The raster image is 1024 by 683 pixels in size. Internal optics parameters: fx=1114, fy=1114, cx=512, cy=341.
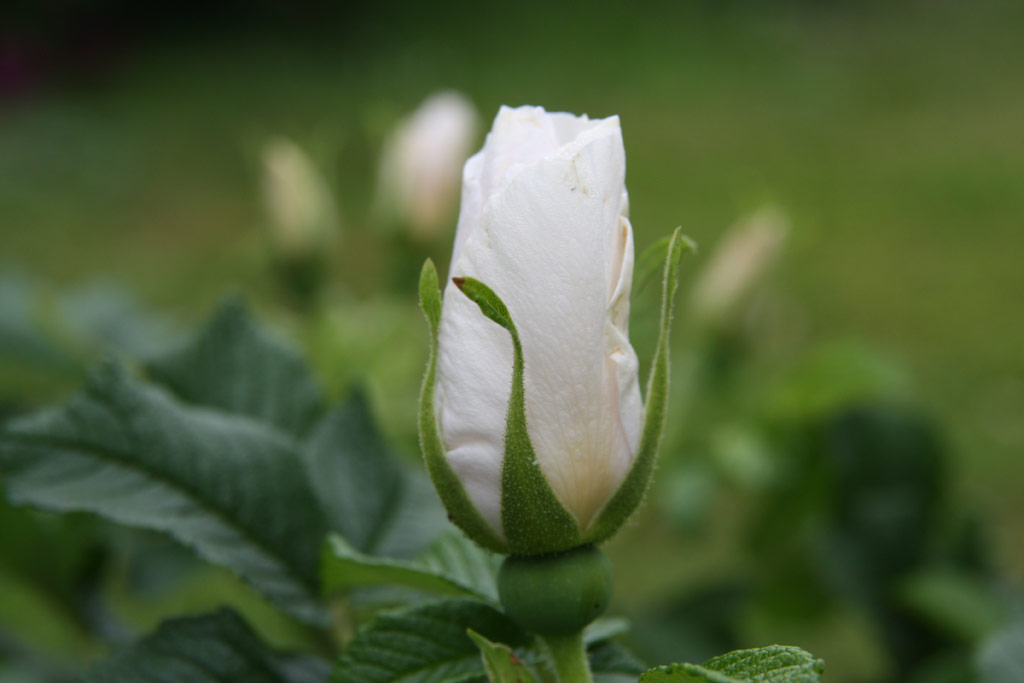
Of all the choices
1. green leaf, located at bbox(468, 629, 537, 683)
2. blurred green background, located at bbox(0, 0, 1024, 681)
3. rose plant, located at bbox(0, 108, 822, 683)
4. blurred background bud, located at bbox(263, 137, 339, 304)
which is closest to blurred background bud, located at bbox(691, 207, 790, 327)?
blurred green background, located at bbox(0, 0, 1024, 681)

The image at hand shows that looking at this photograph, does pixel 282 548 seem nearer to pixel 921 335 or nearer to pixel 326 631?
pixel 326 631

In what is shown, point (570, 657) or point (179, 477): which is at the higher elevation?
point (179, 477)

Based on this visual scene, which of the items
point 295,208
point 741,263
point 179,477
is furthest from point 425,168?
point 179,477

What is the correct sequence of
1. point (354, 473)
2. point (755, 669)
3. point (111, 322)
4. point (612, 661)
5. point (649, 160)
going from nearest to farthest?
point (755, 669), point (612, 661), point (354, 473), point (111, 322), point (649, 160)

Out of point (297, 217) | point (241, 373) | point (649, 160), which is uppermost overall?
point (649, 160)

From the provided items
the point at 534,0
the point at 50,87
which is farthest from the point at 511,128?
the point at 534,0

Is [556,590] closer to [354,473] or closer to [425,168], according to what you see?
[354,473]

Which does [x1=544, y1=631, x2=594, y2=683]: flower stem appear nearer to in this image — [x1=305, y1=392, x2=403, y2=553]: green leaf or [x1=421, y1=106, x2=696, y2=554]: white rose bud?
[x1=421, y1=106, x2=696, y2=554]: white rose bud

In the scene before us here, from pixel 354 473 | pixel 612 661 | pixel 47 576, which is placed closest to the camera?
pixel 612 661
